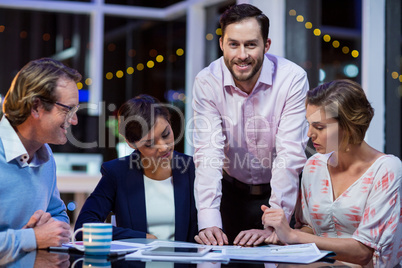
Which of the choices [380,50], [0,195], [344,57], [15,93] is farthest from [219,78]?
[344,57]

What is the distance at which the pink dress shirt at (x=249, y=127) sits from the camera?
2209 millimetres

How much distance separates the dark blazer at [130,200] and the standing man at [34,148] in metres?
0.30

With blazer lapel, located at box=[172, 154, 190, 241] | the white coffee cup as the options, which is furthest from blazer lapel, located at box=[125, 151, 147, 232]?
the white coffee cup

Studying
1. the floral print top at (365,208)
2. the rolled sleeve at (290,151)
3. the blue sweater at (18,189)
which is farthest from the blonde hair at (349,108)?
the blue sweater at (18,189)

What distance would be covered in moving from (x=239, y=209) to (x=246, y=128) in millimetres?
419

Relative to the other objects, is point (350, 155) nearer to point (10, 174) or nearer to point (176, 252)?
point (176, 252)

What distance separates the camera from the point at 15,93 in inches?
70.9

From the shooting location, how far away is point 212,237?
1.90m

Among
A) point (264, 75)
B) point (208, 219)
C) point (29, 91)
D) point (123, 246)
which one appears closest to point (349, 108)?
point (264, 75)

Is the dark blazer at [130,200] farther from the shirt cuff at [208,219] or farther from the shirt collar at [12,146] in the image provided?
the shirt collar at [12,146]

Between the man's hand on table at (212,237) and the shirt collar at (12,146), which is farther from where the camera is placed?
the man's hand on table at (212,237)

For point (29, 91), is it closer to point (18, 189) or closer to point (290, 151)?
point (18, 189)

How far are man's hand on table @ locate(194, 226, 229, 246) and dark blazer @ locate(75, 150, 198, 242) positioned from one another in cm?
33

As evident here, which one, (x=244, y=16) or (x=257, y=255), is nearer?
(x=257, y=255)
